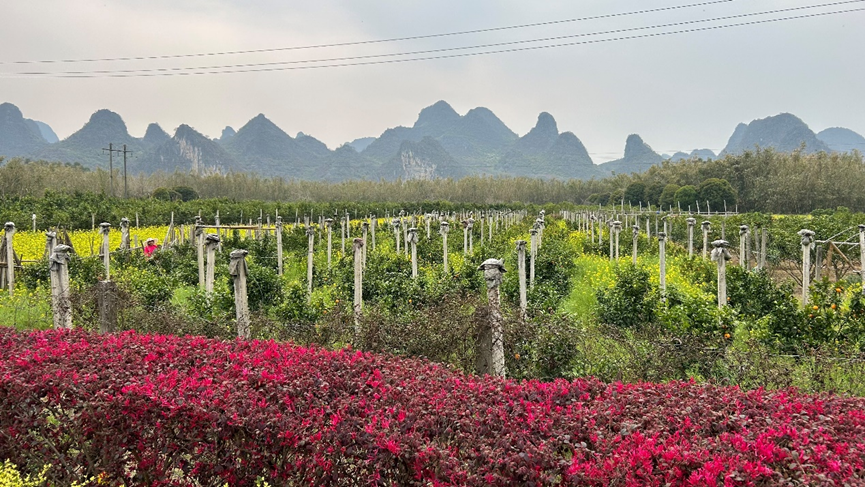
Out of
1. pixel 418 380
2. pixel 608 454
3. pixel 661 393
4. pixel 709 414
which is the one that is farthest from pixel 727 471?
pixel 418 380

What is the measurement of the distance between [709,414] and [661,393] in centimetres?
43

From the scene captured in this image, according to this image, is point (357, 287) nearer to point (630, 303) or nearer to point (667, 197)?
point (630, 303)

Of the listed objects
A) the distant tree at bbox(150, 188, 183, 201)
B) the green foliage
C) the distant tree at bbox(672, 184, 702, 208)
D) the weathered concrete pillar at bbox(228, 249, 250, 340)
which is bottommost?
the green foliage

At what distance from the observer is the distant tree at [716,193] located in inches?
1911

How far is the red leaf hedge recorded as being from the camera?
2611mm

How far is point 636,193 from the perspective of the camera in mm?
61188

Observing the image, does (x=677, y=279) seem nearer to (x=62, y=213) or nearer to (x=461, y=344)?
(x=461, y=344)

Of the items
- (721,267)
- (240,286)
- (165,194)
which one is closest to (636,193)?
(165,194)

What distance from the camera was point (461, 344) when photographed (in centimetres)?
626

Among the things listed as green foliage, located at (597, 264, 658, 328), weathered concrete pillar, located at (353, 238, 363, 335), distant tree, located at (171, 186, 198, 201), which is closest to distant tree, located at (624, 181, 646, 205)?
distant tree, located at (171, 186, 198, 201)

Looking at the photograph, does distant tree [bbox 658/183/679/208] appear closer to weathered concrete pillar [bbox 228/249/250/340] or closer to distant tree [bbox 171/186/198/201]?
distant tree [bbox 171/186/198/201]

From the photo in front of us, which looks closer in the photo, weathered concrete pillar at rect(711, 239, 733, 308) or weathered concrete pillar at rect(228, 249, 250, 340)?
weathered concrete pillar at rect(228, 249, 250, 340)

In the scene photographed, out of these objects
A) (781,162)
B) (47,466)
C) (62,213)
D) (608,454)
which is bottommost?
(47,466)

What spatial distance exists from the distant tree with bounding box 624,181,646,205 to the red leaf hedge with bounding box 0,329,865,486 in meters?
60.9
